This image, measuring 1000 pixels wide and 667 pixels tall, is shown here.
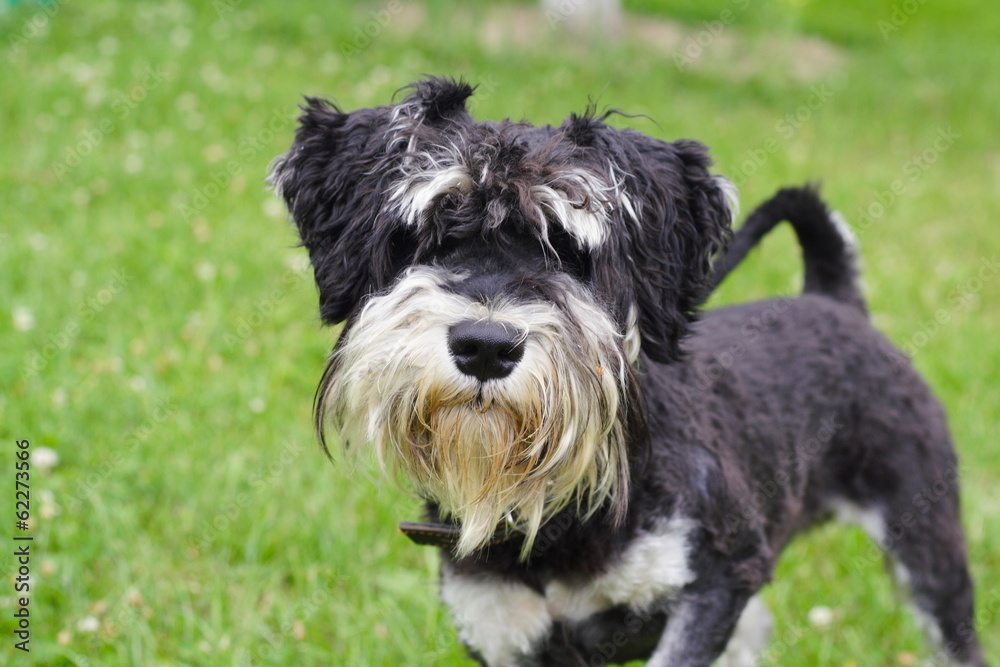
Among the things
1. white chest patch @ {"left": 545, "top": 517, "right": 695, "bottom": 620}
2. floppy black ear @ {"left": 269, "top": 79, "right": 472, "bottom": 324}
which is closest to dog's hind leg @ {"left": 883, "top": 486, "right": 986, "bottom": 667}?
white chest patch @ {"left": 545, "top": 517, "right": 695, "bottom": 620}

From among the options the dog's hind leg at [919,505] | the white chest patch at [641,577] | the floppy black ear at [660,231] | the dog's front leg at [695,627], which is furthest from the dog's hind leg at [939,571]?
the floppy black ear at [660,231]

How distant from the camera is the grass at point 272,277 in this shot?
12.6 ft

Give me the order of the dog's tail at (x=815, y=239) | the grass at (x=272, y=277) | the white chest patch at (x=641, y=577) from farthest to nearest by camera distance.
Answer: the grass at (x=272, y=277) < the dog's tail at (x=815, y=239) < the white chest patch at (x=641, y=577)

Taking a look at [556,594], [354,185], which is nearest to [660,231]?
[354,185]

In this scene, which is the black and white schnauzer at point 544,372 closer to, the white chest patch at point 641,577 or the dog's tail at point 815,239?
the white chest patch at point 641,577

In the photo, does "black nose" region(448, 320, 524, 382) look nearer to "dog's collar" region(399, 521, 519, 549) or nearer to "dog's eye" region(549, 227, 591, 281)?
"dog's eye" region(549, 227, 591, 281)

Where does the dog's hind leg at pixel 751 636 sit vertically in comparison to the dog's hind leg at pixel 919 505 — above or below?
below

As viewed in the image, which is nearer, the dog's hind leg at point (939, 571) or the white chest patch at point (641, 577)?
the white chest patch at point (641, 577)

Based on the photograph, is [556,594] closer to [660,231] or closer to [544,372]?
[544,372]

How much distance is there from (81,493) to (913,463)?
10.7 ft

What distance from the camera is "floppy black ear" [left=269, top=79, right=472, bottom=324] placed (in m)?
2.58

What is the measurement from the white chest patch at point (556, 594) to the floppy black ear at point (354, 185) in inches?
33.5

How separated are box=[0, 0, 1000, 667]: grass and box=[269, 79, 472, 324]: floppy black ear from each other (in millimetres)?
641

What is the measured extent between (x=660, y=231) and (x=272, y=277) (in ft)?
13.0
